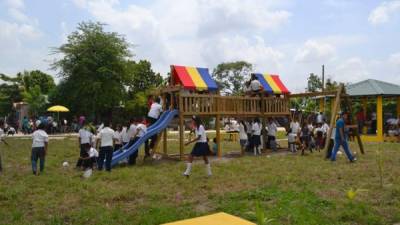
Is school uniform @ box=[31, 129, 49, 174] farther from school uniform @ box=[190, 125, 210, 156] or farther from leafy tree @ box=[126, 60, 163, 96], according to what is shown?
leafy tree @ box=[126, 60, 163, 96]

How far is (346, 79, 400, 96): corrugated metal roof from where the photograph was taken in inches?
970

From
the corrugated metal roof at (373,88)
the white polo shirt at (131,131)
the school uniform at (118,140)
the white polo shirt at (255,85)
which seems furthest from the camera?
the corrugated metal roof at (373,88)

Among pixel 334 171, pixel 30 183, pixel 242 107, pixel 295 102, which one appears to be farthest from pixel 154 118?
pixel 295 102

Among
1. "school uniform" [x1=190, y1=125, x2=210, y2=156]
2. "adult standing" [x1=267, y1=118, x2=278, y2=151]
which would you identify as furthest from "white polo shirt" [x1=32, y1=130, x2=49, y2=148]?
"adult standing" [x1=267, y1=118, x2=278, y2=151]

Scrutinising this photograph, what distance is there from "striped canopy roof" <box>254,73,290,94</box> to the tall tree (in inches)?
892

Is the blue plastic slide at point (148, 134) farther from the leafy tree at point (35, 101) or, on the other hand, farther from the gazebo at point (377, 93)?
the leafy tree at point (35, 101)

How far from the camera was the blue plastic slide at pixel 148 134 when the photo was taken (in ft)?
42.2

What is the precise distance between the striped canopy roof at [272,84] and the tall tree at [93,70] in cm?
2266

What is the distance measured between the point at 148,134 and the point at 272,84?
732 cm

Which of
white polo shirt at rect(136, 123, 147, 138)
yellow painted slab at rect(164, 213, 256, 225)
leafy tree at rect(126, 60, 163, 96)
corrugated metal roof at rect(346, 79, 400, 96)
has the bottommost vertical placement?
yellow painted slab at rect(164, 213, 256, 225)

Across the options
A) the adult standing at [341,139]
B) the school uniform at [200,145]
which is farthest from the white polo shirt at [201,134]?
the adult standing at [341,139]

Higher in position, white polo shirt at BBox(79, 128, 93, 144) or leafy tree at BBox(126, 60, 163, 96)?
leafy tree at BBox(126, 60, 163, 96)

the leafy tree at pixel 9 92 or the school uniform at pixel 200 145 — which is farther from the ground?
the leafy tree at pixel 9 92

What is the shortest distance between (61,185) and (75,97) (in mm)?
30576
